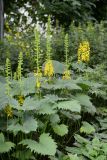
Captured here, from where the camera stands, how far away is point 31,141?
149 inches

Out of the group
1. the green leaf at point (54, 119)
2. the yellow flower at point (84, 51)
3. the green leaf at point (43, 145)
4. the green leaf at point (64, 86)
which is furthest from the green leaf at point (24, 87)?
the yellow flower at point (84, 51)

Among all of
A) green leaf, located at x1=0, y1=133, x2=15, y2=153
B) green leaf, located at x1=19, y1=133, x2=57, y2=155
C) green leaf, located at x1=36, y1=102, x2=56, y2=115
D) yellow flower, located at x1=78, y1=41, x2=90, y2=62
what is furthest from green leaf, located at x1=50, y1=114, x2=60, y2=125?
yellow flower, located at x1=78, y1=41, x2=90, y2=62

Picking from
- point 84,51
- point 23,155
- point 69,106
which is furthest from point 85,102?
point 23,155

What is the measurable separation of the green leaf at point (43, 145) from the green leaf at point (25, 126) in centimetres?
15

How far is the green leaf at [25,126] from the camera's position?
12.0ft

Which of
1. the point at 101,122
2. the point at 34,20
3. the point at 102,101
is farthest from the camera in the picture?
the point at 34,20

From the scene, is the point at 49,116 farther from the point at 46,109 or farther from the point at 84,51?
the point at 84,51

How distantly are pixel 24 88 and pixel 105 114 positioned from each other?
125cm

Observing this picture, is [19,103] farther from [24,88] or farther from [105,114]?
[105,114]

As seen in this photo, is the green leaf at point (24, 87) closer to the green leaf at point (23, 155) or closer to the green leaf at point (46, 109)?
the green leaf at point (46, 109)

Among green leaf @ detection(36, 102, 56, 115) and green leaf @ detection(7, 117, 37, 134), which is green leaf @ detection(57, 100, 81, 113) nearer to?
green leaf @ detection(36, 102, 56, 115)

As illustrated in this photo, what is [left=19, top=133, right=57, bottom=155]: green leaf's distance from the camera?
3.63 metres

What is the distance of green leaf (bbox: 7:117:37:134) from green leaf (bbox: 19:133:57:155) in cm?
15

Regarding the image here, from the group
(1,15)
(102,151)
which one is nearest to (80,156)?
(102,151)
